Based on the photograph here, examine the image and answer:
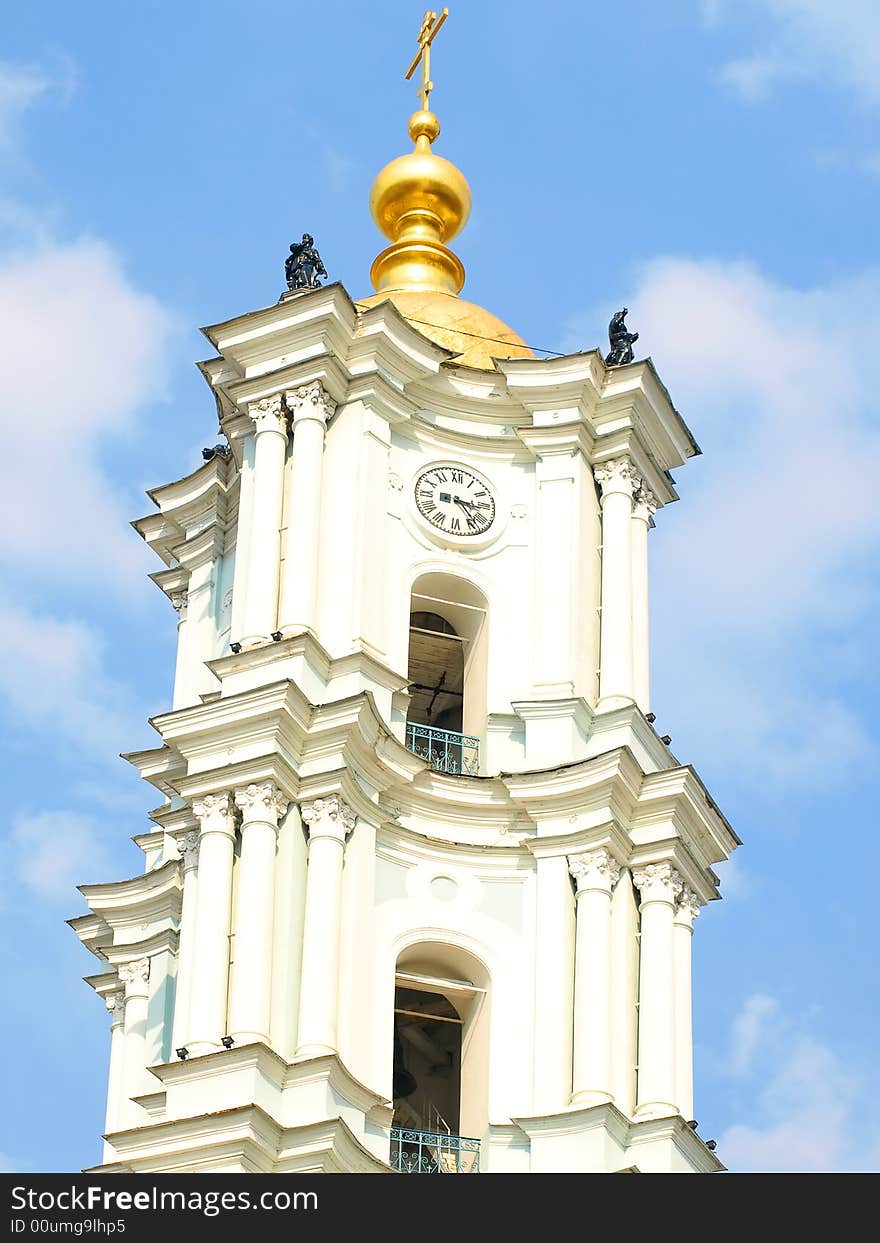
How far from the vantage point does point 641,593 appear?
38312 millimetres

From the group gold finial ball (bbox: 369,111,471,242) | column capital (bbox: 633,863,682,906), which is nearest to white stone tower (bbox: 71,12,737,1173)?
column capital (bbox: 633,863,682,906)

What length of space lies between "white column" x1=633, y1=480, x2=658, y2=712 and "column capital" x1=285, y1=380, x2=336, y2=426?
3476 millimetres

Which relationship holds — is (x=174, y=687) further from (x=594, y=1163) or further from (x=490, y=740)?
(x=594, y=1163)

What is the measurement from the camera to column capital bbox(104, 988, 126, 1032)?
3797 centimetres

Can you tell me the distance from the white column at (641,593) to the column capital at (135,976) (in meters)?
5.63

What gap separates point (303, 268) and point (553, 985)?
8.27 meters

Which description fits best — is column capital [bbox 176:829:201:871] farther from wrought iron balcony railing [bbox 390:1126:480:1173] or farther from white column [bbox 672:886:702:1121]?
white column [bbox 672:886:702:1121]

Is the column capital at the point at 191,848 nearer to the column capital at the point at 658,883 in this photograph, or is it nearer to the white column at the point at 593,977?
the white column at the point at 593,977

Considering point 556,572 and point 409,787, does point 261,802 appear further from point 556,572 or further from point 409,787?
point 556,572

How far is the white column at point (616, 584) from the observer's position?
122 feet

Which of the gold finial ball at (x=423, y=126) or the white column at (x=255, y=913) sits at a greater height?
the gold finial ball at (x=423, y=126)

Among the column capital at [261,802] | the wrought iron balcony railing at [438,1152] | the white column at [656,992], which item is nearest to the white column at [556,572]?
the white column at [656,992]

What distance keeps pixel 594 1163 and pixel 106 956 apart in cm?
683
